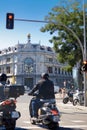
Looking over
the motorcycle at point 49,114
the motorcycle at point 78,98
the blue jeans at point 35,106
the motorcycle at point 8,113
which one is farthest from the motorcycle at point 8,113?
the motorcycle at point 78,98

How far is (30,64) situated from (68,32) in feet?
251

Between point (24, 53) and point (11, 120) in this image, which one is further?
point (24, 53)

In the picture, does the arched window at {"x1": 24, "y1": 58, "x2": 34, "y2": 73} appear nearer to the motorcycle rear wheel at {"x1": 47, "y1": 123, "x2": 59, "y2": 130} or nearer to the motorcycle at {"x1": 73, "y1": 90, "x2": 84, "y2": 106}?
the motorcycle at {"x1": 73, "y1": 90, "x2": 84, "y2": 106}

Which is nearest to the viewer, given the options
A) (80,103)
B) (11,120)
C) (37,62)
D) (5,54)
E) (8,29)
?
(11,120)

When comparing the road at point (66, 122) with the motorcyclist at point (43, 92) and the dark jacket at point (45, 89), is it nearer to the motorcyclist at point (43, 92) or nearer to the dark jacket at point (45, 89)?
the motorcyclist at point (43, 92)

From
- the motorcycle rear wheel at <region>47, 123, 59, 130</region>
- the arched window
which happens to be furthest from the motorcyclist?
the arched window

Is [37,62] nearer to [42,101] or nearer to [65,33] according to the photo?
[65,33]

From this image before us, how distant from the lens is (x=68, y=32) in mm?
37469

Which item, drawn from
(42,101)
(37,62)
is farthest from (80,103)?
(37,62)

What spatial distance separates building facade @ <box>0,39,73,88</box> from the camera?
11156 cm

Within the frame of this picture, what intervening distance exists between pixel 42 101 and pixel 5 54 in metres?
110

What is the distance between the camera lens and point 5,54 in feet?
398

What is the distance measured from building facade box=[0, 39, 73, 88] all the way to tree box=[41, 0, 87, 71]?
233 ft

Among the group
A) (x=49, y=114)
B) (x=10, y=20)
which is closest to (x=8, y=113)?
(x=49, y=114)
